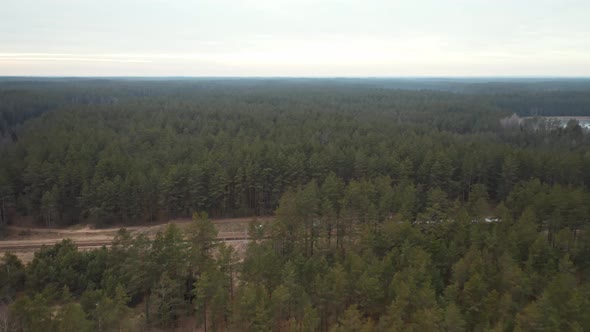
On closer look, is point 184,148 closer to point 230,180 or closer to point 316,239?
point 230,180

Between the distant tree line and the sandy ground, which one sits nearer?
the sandy ground

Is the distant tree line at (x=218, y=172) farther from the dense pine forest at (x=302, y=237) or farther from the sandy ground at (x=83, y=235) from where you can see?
Answer: the sandy ground at (x=83, y=235)

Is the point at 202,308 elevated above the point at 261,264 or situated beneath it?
situated beneath

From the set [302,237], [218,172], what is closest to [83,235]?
[218,172]

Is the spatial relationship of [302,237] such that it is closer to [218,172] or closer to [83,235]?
[218,172]

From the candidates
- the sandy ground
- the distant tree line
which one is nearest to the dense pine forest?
the distant tree line

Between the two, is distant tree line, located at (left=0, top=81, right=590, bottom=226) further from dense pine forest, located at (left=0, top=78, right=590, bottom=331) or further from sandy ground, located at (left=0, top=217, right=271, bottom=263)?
sandy ground, located at (left=0, top=217, right=271, bottom=263)

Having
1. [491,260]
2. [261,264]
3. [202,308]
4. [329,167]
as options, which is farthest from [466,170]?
[202,308]
